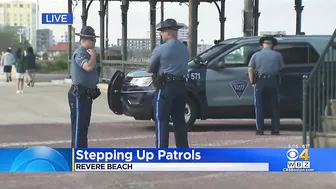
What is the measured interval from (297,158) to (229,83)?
453 cm

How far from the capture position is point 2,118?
1286 centimetres

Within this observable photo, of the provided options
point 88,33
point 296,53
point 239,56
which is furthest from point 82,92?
point 296,53

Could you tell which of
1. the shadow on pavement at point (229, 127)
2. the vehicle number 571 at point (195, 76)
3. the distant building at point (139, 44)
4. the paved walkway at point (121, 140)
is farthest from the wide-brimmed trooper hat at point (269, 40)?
the distant building at point (139, 44)

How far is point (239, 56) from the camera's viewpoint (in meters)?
10.5

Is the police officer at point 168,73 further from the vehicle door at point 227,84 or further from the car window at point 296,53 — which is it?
the car window at point 296,53

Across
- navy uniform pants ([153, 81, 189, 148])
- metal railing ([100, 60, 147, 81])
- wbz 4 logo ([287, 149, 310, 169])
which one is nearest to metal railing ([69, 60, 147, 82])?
metal railing ([100, 60, 147, 81])

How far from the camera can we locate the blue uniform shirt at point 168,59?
671 centimetres

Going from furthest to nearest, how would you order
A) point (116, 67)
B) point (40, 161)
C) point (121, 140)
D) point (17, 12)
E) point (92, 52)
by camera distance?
point (116, 67)
point (17, 12)
point (121, 140)
point (92, 52)
point (40, 161)

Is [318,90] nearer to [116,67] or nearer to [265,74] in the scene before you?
[265,74]

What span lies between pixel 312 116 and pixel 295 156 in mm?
1971

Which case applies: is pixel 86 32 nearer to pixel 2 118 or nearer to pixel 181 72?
pixel 181 72

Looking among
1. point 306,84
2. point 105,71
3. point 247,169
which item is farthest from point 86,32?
point 105,71

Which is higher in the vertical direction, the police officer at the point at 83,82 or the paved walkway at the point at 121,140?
the police officer at the point at 83,82

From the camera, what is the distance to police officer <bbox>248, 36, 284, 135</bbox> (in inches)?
384
